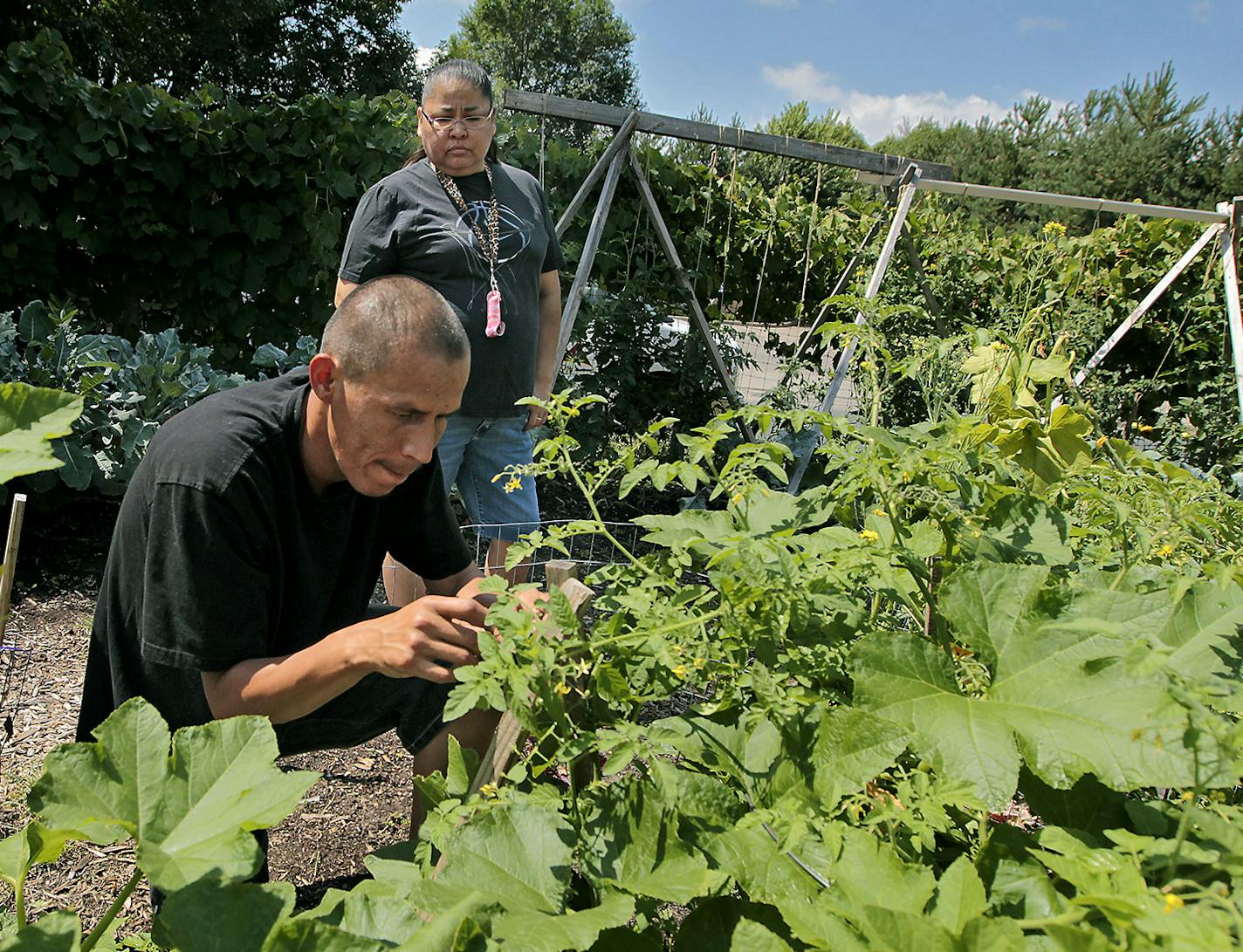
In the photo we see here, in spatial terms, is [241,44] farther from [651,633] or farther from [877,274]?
[651,633]

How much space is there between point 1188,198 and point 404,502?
2787 centimetres

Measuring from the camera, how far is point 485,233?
350 centimetres

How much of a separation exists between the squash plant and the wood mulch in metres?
1.53

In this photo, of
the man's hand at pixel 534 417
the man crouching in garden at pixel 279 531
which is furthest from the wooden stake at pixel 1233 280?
the man crouching in garden at pixel 279 531

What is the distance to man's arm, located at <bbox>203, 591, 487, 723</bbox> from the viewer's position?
1.51 meters

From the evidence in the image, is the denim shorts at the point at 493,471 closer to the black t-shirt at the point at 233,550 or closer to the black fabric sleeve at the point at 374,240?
the black fabric sleeve at the point at 374,240

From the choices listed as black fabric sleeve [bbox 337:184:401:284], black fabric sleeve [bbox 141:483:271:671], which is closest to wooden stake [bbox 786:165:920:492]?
black fabric sleeve [bbox 337:184:401:284]

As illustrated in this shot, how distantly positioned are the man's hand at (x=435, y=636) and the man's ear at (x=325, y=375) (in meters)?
0.54

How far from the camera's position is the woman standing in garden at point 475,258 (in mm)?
3348

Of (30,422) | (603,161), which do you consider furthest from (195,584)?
(603,161)

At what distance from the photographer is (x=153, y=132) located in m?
5.35

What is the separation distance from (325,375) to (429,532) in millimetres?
578

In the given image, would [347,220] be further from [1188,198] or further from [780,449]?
[1188,198]

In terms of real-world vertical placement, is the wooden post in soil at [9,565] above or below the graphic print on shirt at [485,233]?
below
